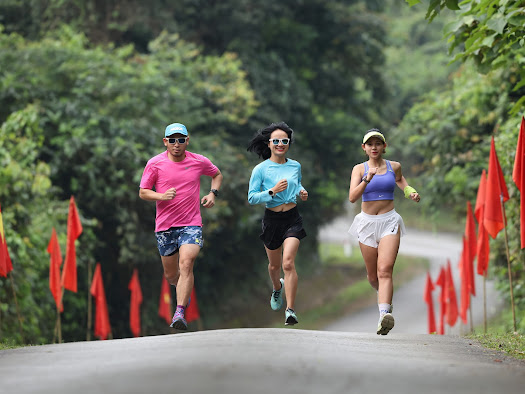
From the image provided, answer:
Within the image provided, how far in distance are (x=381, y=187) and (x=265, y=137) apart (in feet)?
5.18

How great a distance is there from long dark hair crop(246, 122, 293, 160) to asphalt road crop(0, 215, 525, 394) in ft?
8.04

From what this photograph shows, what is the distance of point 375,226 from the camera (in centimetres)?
936

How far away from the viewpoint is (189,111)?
25250 mm

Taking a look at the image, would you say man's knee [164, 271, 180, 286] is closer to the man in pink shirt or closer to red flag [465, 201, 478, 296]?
the man in pink shirt

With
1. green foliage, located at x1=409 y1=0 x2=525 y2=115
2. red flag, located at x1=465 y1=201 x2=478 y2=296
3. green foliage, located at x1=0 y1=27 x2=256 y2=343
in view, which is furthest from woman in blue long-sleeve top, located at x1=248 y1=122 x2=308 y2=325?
green foliage, located at x1=0 y1=27 x2=256 y2=343

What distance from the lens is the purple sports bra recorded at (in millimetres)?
9219

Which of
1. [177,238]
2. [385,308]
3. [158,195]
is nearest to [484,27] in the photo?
[385,308]

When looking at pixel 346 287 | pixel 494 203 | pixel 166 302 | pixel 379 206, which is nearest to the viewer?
pixel 379 206

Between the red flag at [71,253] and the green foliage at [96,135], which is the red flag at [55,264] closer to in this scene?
the red flag at [71,253]

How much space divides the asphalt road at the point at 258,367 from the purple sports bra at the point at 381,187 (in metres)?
1.56

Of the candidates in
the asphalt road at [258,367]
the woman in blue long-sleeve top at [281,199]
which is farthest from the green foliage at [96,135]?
the asphalt road at [258,367]

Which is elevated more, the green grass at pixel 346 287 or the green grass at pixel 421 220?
the green grass at pixel 421 220

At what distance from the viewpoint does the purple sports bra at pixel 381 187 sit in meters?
9.22

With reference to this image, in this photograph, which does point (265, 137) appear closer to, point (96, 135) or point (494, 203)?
point (494, 203)
